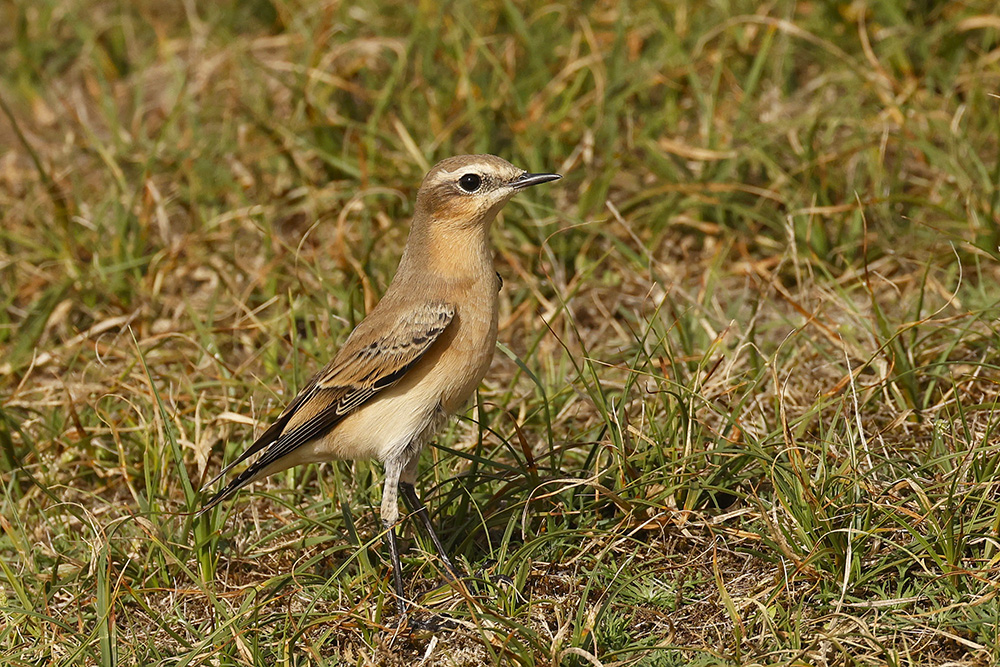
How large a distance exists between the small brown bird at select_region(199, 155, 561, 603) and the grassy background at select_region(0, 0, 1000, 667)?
0.31m

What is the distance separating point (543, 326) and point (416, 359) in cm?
209

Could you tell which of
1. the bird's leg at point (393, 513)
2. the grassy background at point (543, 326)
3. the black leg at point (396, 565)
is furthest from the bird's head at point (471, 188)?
the black leg at point (396, 565)

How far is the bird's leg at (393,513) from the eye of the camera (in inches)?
206

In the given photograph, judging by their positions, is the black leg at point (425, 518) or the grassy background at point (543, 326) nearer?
the grassy background at point (543, 326)

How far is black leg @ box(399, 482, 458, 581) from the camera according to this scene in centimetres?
519

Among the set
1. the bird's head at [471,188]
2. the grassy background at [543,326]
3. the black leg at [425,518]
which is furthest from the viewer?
the bird's head at [471,188]

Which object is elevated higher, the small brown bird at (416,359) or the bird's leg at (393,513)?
the small brown bird at (416,359)

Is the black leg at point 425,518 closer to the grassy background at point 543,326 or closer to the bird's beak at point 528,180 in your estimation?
the grassy background at point 543,326

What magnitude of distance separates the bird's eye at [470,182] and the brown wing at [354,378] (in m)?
0.61

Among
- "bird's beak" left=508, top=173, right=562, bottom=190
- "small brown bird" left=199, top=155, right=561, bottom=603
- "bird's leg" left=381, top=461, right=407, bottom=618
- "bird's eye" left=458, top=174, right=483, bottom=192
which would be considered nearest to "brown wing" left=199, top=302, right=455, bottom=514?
"small brown bird" left=199, top=155, right=561, bottom=603

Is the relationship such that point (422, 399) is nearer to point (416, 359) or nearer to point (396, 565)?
point (416, 359)

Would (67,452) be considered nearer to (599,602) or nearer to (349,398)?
(349,398)

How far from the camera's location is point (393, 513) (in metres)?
5.29

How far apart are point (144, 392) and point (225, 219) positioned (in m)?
1.91
